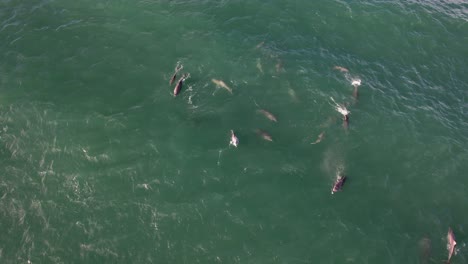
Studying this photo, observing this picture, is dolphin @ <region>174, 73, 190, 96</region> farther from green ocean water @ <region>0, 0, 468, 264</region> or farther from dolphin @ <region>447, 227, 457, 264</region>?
dolphin @ <region>447, 227, 457, 264</region>

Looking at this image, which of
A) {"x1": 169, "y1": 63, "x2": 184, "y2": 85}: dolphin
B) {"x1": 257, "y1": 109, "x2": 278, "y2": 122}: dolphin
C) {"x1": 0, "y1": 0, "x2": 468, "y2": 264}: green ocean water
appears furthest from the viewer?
{"x1": 169, "y1": 63, "x2": 184, "y2": 85}: dolphin

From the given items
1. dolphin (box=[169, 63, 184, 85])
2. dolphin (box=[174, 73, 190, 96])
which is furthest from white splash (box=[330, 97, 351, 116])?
dolphin (box=[169, 63, 184, 85])

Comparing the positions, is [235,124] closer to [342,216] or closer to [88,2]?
[342,216]

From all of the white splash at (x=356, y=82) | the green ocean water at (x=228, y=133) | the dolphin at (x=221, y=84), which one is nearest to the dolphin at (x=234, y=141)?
the green ocean water at (x=228, y=133)

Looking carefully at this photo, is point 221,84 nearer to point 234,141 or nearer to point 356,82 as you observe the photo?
point 234,141

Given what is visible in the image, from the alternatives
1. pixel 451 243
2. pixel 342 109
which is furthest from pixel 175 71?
pixel 451 243

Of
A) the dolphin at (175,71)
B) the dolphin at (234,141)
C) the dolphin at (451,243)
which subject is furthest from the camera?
the dolphin at (175,71)

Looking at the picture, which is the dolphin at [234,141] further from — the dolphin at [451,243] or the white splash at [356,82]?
the dolphin at [451,243]

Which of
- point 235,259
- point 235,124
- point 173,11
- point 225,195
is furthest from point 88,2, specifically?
point 235,259
